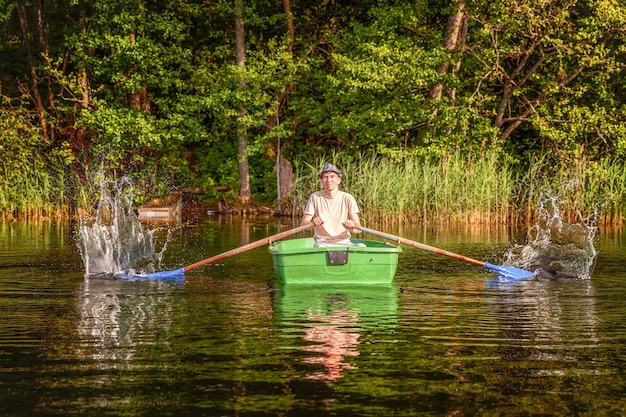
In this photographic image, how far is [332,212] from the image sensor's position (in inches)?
637

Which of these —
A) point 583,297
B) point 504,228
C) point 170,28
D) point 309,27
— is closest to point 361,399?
point 583,297

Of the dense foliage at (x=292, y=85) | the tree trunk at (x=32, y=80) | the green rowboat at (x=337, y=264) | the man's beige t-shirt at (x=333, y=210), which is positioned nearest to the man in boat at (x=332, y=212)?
the man's beige t-shirt at (x=333, y=210)

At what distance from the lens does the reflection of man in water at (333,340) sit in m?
9.79

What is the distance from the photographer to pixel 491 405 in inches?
332

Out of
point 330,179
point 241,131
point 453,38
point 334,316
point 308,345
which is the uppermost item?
point 453,38

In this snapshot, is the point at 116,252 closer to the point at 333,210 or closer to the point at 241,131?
the point at 333,210

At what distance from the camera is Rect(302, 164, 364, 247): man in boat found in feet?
52.5

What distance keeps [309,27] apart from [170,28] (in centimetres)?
464

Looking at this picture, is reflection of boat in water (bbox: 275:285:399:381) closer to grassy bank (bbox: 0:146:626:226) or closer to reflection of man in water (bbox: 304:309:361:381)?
reflection of man in water (bbox: 304:309:361:381)

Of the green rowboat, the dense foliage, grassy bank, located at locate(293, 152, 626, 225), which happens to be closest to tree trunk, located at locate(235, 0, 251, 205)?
the dense foliage

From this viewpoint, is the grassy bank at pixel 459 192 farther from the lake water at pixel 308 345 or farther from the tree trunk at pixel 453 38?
the lake water at pixel 308 345

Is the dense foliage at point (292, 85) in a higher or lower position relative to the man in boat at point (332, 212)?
higher

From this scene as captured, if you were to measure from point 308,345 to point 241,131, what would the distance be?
23.8m

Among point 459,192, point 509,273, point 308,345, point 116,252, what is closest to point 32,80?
point 459,192
